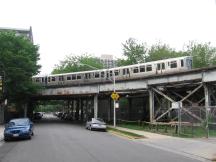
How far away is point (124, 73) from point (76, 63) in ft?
151

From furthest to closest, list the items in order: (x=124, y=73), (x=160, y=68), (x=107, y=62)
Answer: (x=107, y=62), (x=124, y=73), (x=160, y=68)

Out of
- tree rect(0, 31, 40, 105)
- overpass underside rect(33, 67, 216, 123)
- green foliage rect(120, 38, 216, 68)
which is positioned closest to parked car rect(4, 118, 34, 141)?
overpass underside rect(33, 67, 216, 123)

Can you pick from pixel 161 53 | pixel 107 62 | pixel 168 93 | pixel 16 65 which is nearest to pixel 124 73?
pixel 168 93

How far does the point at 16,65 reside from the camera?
6238 centimetres

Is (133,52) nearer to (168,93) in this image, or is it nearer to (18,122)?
(168,93)

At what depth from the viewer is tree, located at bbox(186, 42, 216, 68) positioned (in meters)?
79.1

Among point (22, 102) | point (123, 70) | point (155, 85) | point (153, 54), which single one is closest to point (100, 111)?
point (153, 54)

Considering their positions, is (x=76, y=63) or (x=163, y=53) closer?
(x=163, y=53)

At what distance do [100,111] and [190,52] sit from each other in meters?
31.2

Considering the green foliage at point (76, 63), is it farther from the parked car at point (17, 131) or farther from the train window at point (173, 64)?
the parked car at point (17, 131)

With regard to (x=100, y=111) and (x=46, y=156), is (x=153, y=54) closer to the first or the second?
(x=100, y=111)

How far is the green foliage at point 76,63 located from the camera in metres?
103

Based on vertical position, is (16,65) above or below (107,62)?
below

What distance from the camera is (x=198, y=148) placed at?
74.3 ft
